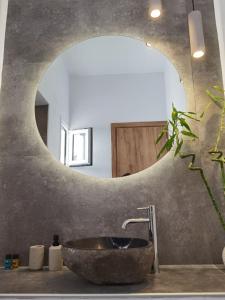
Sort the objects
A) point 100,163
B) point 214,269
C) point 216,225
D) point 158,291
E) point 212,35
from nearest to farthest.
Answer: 1. point 158,291
2. point 214,269
3. point 216,225
4. point 100,163
5. point 212,35

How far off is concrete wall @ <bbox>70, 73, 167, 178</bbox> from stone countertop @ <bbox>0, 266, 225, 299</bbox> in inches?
21.2

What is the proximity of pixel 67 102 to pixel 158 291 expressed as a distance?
1012mm

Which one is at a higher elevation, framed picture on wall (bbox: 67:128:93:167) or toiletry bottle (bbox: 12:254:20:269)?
framed picture on wall (bbox: 67:128:93:167)

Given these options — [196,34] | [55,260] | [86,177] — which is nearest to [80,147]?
[86,177]

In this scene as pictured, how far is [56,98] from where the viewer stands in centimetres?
146

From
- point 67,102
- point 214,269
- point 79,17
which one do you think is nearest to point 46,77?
point 67,102

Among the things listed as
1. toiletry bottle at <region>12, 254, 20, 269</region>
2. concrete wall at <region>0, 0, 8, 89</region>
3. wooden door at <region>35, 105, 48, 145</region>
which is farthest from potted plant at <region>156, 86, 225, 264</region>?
concrete wall at <region>0, 0, 8, 89</region>

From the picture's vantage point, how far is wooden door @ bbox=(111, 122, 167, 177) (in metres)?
1.35

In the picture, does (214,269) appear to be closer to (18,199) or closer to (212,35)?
(18,199)

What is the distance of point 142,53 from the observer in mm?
1477

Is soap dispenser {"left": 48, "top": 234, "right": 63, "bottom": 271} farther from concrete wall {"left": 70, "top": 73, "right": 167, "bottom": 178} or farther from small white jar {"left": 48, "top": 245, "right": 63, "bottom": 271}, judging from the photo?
concrete wall {"left": 70, "top": 73, "right": 167, "bottom": 178}

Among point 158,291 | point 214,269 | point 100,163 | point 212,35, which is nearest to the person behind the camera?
point 158,291

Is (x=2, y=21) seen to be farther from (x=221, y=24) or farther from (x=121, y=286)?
(x=121, y=286)

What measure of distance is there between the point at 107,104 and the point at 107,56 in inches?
11.4
